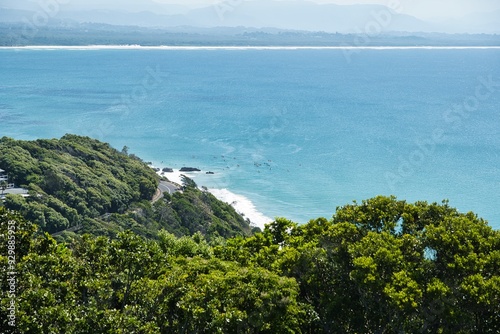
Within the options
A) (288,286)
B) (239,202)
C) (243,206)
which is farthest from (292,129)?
(288,286)

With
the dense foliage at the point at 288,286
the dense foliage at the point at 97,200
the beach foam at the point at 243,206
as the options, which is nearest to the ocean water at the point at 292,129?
the beach foam at the point at 243,206

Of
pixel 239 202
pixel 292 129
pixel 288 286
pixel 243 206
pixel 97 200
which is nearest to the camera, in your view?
pixel 288 286

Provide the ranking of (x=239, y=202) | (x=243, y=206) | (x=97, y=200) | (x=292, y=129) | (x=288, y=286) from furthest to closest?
(x=292, y=129) → (x=239, y=202) → (x=243, y=206) → (x=97, y=200) → (x=288, y=286)

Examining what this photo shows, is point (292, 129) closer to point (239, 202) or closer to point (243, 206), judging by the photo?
point (239, 202)

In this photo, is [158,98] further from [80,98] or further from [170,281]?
[170,281]

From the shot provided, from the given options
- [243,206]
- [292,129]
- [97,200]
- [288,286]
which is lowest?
[243,206]

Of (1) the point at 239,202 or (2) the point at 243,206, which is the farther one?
(1) the point at 239,202
